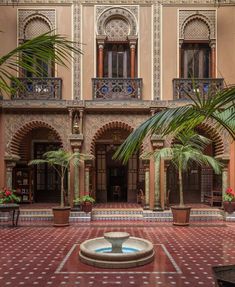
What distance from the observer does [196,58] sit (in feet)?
36.2

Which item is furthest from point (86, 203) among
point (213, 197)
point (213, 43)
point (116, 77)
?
point (213, 43)

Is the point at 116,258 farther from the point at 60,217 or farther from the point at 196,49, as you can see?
the point at 196,49

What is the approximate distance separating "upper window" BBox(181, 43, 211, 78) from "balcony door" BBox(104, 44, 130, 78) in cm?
181

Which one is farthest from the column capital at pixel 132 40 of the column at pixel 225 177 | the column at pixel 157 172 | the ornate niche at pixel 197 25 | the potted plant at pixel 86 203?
the potted plant at pixel 86 203

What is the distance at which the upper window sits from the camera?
11.0 meters

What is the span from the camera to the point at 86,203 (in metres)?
9.70

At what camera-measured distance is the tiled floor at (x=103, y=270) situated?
4824mm

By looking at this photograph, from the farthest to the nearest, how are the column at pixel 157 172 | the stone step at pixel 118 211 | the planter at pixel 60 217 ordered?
1. the stone step at pixel 118 211
2. the column at pixel 157 172
3. the planter at pixel 60 217

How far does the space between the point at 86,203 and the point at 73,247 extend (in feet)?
9.88

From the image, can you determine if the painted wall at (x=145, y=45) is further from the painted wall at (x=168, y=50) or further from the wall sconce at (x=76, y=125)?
→ the wall sconce at (x=76, y=125)

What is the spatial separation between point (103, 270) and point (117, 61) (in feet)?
24.6

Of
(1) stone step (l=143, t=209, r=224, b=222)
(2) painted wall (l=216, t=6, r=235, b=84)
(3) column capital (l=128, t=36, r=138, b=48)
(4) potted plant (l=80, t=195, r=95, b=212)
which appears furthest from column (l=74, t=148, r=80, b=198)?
(2) painted wall (l=216, t=6, r=235, b=84)

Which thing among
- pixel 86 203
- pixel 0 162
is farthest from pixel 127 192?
pixel 0 162

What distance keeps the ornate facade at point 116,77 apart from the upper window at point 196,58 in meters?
0.03
